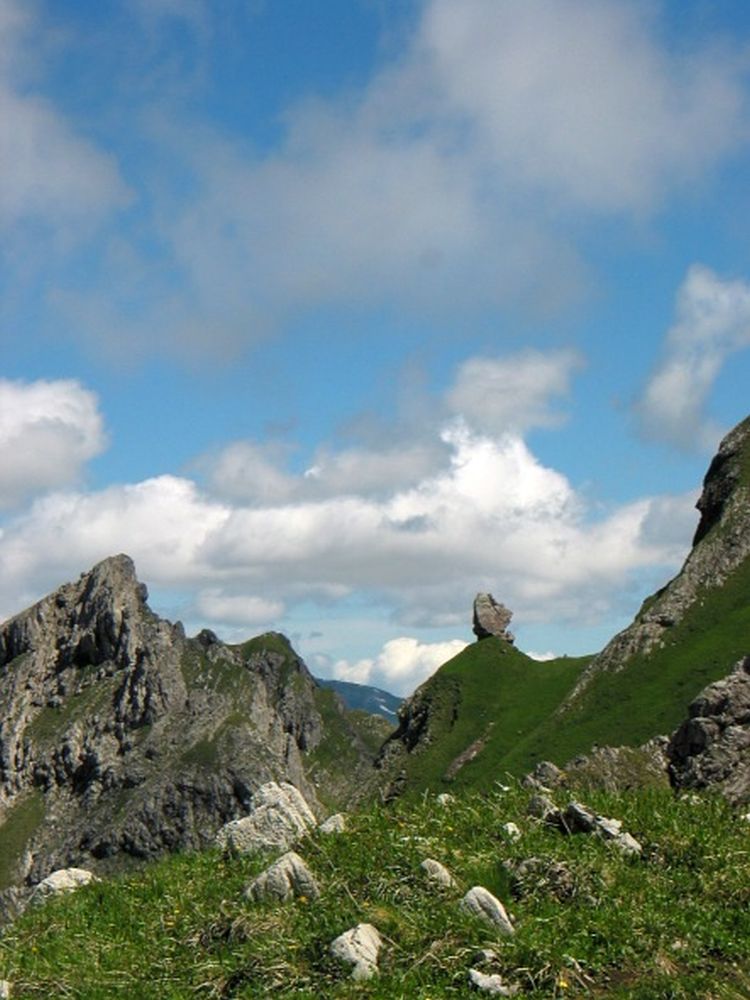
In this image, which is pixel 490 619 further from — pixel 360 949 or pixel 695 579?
pixel 360 949

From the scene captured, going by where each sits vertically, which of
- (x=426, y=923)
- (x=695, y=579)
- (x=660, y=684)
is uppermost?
(x=695, y=579)

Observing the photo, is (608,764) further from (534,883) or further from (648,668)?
(648,668)

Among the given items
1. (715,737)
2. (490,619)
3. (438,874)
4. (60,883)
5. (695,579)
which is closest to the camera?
(438,874)

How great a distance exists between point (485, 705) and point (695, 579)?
140 ft

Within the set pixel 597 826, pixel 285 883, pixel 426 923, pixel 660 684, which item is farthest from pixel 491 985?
pixel 660 684

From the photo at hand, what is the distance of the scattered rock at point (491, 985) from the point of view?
12.3m

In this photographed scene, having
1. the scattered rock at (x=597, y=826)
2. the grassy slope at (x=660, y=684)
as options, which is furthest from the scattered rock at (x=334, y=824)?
the grassy slope at (x=660, y=684)

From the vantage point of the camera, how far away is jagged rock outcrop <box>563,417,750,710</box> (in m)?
142

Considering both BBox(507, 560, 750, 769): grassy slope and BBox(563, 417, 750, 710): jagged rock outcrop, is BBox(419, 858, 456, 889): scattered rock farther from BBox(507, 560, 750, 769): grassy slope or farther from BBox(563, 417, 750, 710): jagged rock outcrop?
BBox(563, 417, 750, 710): jagged rock outcrop

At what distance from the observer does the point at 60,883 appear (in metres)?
20.2

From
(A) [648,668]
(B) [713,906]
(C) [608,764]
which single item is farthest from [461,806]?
(A) [648,668]

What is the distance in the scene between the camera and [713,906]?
1426cm

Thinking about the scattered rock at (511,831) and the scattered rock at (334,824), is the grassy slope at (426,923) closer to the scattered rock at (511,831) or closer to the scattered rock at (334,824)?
the scattered rock at (511,831)

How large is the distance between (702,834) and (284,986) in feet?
24.2
